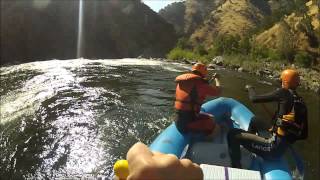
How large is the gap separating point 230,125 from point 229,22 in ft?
157

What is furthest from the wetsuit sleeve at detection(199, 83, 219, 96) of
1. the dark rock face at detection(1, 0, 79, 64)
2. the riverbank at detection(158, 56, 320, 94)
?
the dark rock face at detection(1, 0, 79, 64)

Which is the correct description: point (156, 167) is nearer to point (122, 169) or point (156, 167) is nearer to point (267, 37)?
point (122, 169)

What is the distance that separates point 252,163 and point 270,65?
77.4ft

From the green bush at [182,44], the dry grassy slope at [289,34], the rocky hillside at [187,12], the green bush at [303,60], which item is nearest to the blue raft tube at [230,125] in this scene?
the green bush at [303,60]

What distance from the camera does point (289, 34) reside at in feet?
111

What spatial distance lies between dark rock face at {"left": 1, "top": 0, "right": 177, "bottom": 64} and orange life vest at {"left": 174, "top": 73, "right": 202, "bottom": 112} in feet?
133

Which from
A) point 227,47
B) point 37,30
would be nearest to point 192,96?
point 227,47

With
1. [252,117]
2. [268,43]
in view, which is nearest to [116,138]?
[252,117]

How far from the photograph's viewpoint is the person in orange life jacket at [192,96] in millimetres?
6152

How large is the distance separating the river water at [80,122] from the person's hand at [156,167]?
497 cm

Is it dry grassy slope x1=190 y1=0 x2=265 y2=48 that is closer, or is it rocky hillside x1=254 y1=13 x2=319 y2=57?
rocky hillside x1=254 y1=13 x2=319 y2=57

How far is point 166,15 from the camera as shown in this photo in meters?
83.3

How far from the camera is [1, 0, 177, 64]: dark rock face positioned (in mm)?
45844

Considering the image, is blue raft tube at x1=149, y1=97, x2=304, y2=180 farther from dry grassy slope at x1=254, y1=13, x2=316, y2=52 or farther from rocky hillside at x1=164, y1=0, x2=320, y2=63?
dry grassy slope at x1=254, y1=13, x2=316, y2=52
